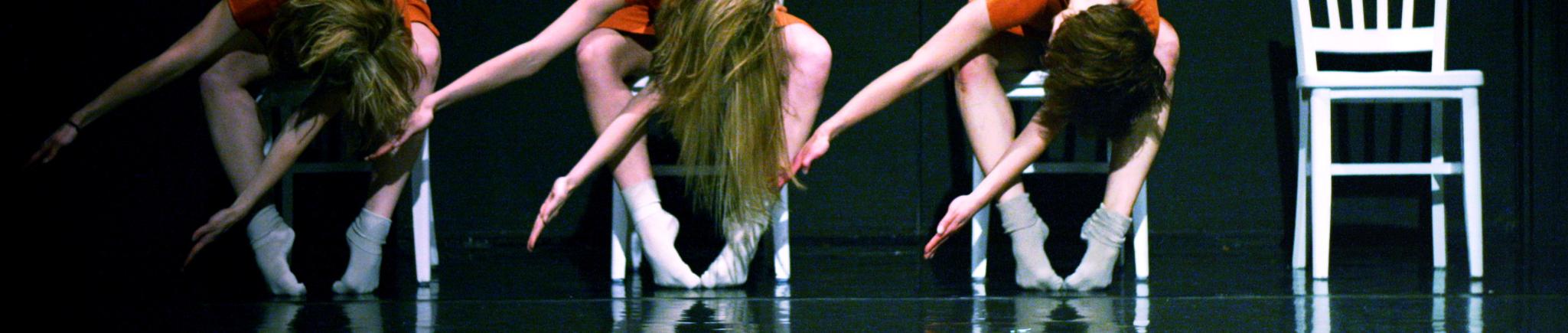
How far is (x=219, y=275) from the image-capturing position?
2533 millimetres

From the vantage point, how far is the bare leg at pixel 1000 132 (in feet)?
7.53

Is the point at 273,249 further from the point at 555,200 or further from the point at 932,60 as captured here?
the point at 932,60

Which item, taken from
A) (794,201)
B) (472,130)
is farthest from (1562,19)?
(472,130)

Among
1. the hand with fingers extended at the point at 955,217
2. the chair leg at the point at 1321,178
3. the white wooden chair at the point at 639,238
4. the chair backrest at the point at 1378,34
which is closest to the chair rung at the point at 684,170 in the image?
the white wooden chair at the point at 639,238

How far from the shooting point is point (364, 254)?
228 cm

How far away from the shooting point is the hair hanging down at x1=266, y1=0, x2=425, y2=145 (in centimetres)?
217

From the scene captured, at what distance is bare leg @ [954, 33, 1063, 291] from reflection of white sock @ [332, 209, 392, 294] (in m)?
0.98

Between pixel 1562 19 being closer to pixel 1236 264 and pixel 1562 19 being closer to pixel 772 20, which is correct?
pixel 1236 264

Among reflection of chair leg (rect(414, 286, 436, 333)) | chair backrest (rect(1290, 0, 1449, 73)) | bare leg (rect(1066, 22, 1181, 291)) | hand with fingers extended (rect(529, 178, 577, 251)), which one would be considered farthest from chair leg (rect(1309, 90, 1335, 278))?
reflection of chair leg (rect(414, 286, 436, 333))

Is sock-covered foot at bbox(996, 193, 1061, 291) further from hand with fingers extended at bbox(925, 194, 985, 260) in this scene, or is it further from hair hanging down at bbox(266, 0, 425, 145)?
hair hanging down at bbox(266, 0, 425, 145)

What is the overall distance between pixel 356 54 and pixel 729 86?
0.58 metres

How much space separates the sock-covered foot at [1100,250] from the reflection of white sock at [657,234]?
2.03ft

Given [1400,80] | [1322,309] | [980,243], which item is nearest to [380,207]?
[980,243]

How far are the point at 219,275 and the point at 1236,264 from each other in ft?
6.22
